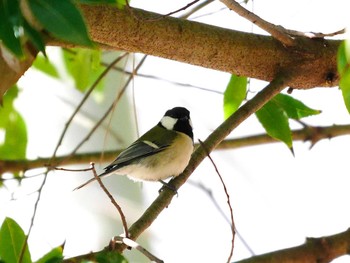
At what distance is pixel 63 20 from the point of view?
3.44 ft

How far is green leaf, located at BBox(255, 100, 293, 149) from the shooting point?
6.25 ft

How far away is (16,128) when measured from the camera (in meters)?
2.36

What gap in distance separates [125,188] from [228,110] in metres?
1.64

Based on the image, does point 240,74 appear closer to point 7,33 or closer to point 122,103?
point 7,33

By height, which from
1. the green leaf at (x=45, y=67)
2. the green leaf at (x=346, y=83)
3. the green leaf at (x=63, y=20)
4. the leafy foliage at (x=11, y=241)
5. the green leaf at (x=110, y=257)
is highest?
the green leaf at (x=45, y=67)

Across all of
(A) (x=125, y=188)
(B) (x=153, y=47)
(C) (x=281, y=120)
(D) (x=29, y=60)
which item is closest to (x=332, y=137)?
(C) (x=281, y=120)

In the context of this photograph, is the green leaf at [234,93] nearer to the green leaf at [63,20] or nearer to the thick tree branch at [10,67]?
the thick tree branch at [10,67]

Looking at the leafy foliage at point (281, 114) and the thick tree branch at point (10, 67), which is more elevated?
the leafy foliage at point (281, 114)

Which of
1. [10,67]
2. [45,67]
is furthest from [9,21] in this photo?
[45,67]

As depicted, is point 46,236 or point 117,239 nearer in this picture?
point 117,239

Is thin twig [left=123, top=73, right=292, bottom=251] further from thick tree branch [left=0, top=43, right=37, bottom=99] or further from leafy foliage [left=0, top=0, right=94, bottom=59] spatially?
leafy foliage [left=0, top=0, right=94, bottom=59]

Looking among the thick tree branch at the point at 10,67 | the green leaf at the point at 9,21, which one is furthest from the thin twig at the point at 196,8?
the green leaf at the point at 9,21

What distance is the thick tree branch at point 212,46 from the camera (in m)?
1.57

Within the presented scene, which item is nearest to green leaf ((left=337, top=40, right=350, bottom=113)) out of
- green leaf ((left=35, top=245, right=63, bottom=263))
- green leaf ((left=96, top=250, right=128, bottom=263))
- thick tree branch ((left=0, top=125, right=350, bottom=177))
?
green leaf ((left=96, top=250, right=128, bottom=263))
